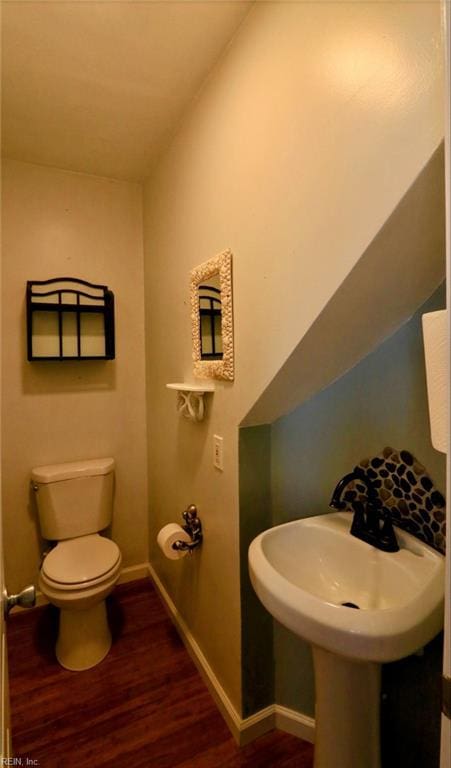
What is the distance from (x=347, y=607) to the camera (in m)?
0.77

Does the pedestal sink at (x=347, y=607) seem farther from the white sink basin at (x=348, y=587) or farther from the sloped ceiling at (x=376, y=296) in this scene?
the sloped ceiling at (x=376, y=296)

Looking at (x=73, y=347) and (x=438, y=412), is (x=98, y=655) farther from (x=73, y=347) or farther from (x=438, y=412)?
(x=438, y=412)

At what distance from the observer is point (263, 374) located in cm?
112

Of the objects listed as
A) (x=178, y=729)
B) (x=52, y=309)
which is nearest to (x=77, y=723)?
(x=178, y=729)

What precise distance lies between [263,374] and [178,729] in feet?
4.65

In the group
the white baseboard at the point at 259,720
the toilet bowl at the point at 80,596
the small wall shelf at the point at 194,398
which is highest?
the small wall shelf at the point at 194,398

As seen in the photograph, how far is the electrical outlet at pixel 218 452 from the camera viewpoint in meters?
1.39

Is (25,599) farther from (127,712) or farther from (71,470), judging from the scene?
(71,470)

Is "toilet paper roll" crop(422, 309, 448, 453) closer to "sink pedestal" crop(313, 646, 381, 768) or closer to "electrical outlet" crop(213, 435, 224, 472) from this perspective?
"sink pedestal" crop(313, 646, 381, 768)

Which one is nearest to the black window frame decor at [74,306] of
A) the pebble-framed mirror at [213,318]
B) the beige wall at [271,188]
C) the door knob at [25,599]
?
the beige wall at [271,188]

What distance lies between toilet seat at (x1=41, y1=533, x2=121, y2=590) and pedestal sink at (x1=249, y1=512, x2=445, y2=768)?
3.30ft

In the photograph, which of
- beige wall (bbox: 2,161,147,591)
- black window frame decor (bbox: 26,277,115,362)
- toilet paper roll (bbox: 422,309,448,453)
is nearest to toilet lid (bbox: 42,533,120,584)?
beige wall (bbox: 2,161,147,591)

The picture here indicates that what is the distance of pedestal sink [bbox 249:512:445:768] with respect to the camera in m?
0.72

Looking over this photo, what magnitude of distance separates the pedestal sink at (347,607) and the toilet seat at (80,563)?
1.01m
